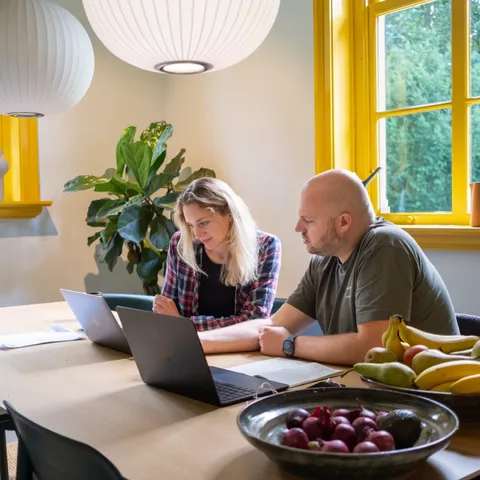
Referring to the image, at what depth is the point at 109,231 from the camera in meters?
3.67

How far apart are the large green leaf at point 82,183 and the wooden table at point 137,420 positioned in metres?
1.79

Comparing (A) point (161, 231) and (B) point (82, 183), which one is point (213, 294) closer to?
(A) point (161, 231)

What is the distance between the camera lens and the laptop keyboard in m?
1.39

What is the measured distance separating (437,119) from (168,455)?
235 cm

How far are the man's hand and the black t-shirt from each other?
2.12 ft

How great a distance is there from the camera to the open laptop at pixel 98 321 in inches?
73.5

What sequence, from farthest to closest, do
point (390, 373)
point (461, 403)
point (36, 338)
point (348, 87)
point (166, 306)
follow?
point (348, 87) < point (166, 306) < point (36, 338) < point (390, 373) < point (461, 403)

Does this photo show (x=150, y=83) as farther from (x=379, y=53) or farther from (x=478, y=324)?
(x=478, y=324)

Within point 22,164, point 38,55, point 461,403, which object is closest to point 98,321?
point 38,55

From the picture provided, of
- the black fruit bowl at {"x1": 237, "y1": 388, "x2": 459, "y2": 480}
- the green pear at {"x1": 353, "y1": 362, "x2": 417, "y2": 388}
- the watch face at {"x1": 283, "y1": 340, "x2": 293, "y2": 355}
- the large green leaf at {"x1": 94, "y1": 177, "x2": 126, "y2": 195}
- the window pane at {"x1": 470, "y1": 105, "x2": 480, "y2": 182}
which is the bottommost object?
the watch face at {"x1": 283, "y1": 340, "x2": 293, "y2": 355}

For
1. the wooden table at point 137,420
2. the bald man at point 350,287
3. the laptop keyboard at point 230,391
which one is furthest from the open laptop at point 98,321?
the laptop keyboard at point 230,391

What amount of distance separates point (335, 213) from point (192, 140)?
2.47 meters

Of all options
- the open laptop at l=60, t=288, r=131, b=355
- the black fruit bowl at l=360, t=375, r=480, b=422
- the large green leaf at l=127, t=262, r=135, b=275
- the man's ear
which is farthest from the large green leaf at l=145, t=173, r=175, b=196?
the black fruit bowl at l=360, t=375, r=480, b=422

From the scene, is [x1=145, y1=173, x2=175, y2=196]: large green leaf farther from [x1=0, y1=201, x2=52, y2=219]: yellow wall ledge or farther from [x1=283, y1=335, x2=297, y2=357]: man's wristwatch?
[x1=283, y1=335, x2=297, y2=357]: man's wristwatch
